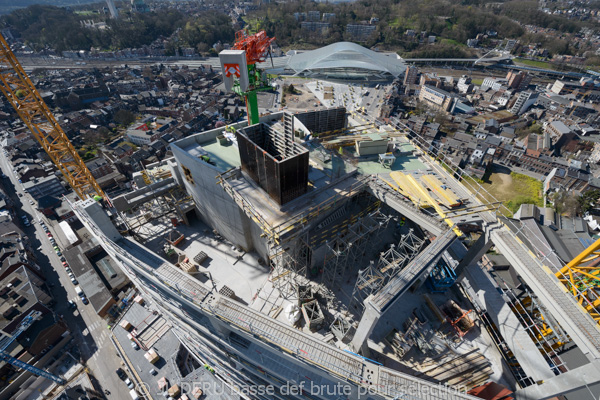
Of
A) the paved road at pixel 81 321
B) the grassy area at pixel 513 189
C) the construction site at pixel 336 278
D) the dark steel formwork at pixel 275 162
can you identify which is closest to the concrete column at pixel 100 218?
the construction site at pixel 336 278

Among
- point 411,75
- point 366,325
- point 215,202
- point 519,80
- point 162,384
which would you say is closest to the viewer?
point 366,325

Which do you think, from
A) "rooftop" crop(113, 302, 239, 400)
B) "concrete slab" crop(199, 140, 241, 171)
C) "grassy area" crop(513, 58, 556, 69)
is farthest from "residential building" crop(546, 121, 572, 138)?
"rooftop" crop(113, 302, 239, 400)

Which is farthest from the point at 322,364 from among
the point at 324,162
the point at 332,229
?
the point at 324,162

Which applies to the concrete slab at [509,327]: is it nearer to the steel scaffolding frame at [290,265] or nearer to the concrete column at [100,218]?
the steel scaffolding frame at [290,265]

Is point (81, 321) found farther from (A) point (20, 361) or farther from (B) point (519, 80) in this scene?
(B) point (519, 80)

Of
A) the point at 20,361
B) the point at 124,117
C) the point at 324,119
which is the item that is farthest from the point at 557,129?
the point at 124,117
